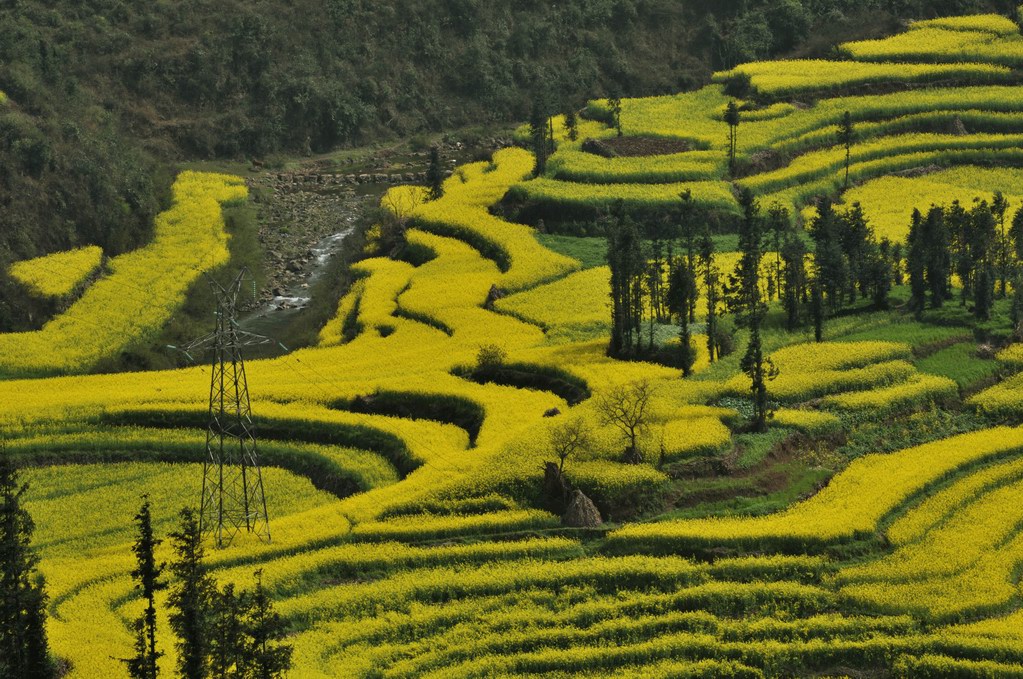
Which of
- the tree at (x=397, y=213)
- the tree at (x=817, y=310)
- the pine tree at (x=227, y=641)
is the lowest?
the pine tree at (x=227, y=641)

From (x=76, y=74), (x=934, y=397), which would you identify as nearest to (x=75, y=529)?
(x=934, y=397)

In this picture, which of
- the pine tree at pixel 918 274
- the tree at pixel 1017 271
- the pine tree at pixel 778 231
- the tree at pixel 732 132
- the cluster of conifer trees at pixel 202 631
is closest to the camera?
the cluster of conifer trees at pixel 202 631

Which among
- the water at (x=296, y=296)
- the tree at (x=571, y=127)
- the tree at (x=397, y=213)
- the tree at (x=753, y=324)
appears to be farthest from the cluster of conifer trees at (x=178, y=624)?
the tree at (x=571, y=127)

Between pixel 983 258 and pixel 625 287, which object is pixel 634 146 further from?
pixel 625 287

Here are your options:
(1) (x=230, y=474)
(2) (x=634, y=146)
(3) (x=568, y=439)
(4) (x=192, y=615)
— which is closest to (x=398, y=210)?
(2) (x=634, y=146)

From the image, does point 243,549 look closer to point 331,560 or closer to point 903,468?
point 331,560

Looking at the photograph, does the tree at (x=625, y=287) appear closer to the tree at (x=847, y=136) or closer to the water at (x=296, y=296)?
the water at (x=296, y=296)
